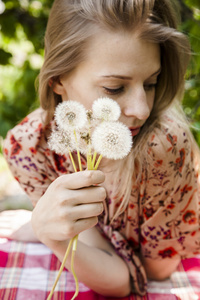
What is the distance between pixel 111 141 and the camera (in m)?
0.87

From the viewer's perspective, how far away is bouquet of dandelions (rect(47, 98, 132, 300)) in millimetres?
866

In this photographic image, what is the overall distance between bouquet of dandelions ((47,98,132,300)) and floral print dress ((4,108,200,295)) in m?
0.58

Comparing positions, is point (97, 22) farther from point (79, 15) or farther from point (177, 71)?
point (177, 71)

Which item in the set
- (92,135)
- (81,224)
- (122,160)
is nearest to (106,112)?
(92,135)

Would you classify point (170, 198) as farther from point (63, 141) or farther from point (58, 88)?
point (63, 141)

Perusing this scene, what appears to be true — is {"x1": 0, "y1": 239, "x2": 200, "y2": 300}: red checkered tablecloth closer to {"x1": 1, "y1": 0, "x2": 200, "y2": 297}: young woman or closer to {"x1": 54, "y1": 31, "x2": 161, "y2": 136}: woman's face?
{"x1": 1, "y1": 0, "x2": 200, "y2": 297}: young woman

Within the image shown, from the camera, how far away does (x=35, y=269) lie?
1649 millimetres

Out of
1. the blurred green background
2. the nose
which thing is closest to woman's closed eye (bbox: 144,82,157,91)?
the nose

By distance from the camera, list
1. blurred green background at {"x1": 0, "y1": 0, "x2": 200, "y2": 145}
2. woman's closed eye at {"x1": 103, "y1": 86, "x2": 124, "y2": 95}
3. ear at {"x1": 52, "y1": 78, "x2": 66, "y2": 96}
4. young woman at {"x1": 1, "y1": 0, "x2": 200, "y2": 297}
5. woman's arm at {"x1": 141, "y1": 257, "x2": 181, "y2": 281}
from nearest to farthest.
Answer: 1. young woman at {"x1": 1, "y1": 0, "x2": 200, "y2": 297}
2. woman's closed eye at {"x1": 103, "y1": 86, "x2": 124, "y2": 95}
3. ear at {"x1": 52, "y1": 78, "x2": 66, "y2": 96}
4. woman's arm at {"x1": 141, "y1": 257, "x2": 181, "y2": 281}
5. blurred green background at {"x1": 0, "y1": 0, "x2": 200, "y2": 145}

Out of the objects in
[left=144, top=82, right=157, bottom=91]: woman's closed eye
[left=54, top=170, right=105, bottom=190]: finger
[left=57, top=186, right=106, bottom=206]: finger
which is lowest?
[left=57, top=186, right=106, bottom=206]: finger

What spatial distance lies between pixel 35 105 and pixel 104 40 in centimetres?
110

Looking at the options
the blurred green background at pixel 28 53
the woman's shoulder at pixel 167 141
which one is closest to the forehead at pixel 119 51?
the woman's shoulder at pixel 167 141

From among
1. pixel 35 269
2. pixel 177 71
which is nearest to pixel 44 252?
pixel 35 269

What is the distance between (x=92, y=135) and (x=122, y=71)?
0.38m
